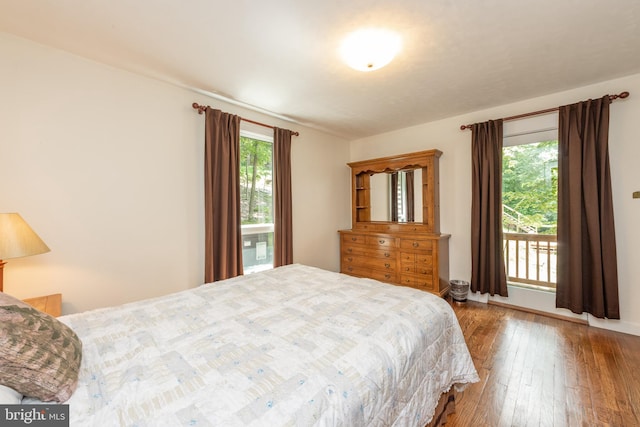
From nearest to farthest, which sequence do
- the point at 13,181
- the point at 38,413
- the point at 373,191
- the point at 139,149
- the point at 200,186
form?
the point at 38,413, the point at 13,181, the point at 139,149, the point at 200,186, the point at 373,191

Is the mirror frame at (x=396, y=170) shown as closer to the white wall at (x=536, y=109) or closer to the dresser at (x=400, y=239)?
the dresser at (x=400, y=239)

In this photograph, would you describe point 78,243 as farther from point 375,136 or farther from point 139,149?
point 375,136

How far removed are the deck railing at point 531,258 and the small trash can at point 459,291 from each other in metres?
0.53

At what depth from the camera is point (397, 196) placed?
390 centimetres

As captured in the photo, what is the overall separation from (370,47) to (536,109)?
7.59 ft

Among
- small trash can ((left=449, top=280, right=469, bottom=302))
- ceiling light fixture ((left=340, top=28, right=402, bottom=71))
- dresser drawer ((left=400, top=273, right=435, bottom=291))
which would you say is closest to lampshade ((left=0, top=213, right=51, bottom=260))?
ceiling light fixture ((left=340, top=28, right=402, bottom=71))

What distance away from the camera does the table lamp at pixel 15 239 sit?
4.66ft

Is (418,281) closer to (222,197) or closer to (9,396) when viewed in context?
(222,197)

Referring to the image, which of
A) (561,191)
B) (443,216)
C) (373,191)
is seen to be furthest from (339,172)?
(561,191)

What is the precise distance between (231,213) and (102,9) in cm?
179

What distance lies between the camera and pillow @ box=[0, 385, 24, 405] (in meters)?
0.69

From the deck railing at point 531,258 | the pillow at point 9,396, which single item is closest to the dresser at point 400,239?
the deck railing at point 531,258

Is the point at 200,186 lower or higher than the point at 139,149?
lower

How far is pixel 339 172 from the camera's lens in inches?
174
